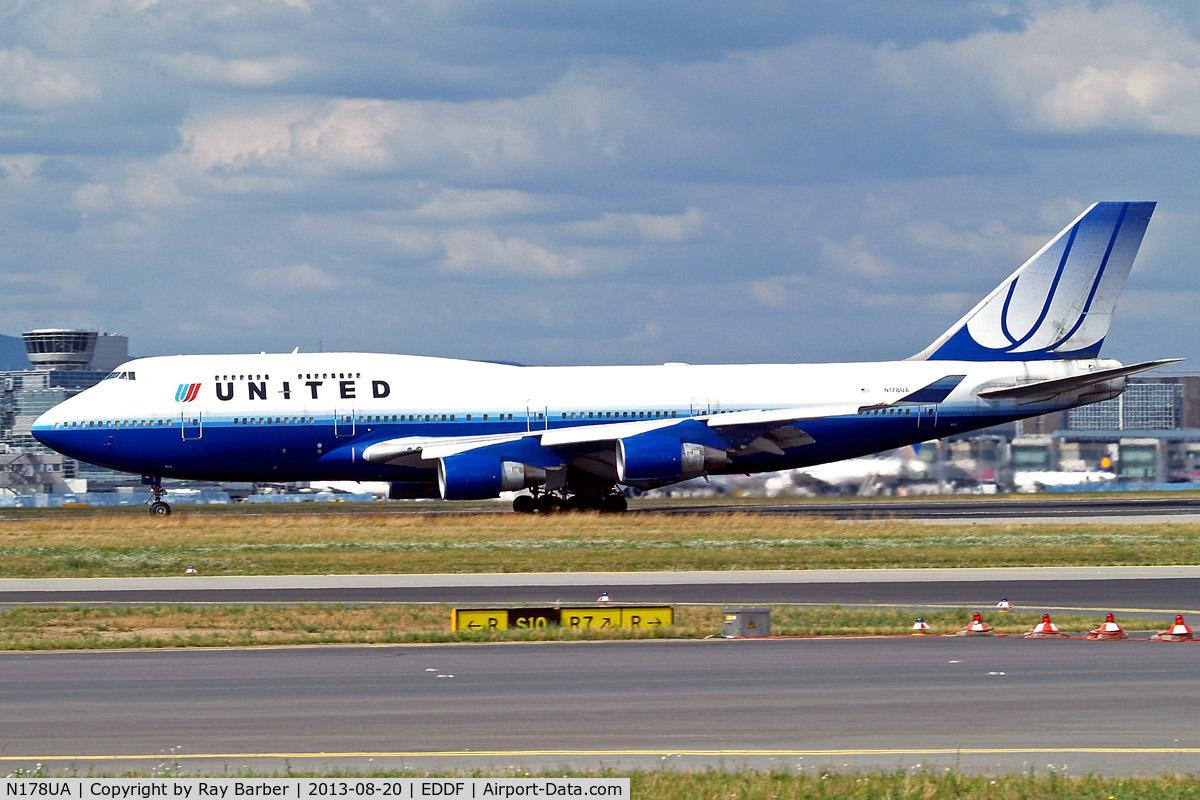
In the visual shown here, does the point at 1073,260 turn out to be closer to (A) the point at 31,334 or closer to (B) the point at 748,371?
(B) the point at 748,371

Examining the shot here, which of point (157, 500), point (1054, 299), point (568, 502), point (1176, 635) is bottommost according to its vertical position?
point (1176, 635)

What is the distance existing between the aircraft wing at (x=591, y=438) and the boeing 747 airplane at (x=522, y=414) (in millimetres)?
58

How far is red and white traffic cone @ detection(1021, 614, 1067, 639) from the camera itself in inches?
766

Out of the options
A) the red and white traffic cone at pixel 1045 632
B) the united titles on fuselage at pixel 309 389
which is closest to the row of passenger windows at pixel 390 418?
the united titles on fuselage at pixel 309 389

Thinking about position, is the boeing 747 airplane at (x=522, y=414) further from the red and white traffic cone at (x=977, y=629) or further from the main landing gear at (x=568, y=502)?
the red and white traffic cone at (x=977, y=629)

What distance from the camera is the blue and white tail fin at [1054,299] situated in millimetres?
48969

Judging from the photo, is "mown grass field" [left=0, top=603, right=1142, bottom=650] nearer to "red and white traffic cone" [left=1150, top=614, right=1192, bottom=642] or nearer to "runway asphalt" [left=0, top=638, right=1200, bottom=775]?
"runway asphalt" [left=0, top=638, right=1200, bottom=775]

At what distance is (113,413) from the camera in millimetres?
45969

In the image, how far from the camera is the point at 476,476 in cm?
4291

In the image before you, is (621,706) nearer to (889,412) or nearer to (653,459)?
(653,459)

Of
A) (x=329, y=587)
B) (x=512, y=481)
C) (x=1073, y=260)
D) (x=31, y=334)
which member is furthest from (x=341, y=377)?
(x=31, y=334)

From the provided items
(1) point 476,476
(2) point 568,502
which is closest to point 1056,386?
(2) point 568,502

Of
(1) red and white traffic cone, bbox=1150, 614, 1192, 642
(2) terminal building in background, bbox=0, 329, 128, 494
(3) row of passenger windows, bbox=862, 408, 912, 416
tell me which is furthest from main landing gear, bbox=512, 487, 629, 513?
(2) terminal building in background, bbox=0, 329, 128, 494

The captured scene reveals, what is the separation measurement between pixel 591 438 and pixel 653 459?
206 cm
